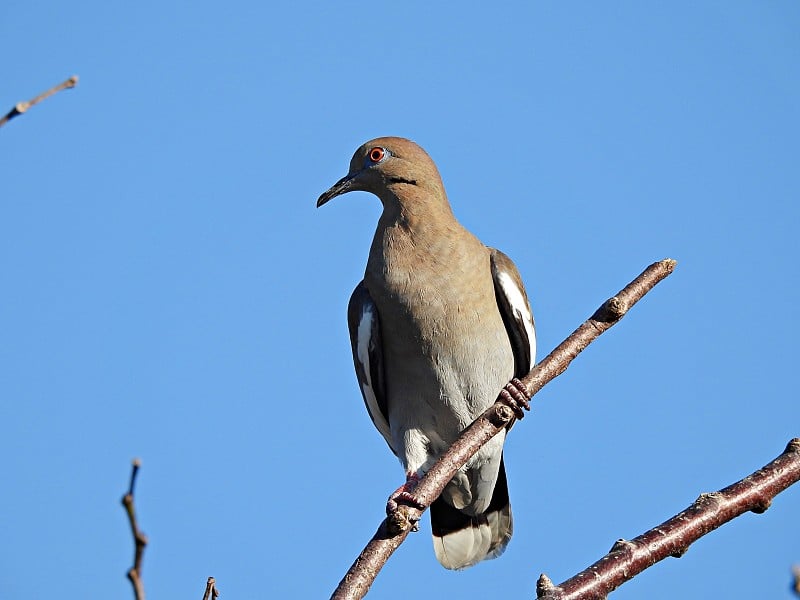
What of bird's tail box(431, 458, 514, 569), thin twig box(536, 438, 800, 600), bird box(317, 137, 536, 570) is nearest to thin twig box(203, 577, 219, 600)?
thin twig box(536, 438, 800, 600)

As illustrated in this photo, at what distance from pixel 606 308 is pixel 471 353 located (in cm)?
238

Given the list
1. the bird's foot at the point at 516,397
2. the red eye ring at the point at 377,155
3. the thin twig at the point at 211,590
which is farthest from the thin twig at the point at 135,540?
the red eye ring at the point at 377,155

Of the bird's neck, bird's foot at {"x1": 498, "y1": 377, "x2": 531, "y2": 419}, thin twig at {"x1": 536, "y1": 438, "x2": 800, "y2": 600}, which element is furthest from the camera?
the bird's neck

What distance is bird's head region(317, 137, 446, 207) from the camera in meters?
7.12

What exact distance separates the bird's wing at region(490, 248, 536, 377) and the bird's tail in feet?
2.88

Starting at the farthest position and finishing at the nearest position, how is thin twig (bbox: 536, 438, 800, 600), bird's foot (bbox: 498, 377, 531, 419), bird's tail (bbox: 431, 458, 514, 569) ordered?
bird's tail (bbox: 431, 458, 514, 569) < bird's foot (bbox: 498, 377, 531, 419) < thin twig (bbox: 536, 438, 800, 600)

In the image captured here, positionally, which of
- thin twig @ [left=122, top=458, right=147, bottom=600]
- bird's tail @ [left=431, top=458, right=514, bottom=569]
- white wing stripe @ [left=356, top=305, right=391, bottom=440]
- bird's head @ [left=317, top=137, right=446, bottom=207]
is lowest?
thin twig @ [left=122, top=458, right=147, bottom=600]

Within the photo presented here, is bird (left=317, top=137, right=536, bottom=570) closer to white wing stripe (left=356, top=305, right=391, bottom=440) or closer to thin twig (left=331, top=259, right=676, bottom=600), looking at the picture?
white wing stripe (left=356, top=305, right=391, bottom=440)

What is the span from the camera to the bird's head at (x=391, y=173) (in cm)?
712

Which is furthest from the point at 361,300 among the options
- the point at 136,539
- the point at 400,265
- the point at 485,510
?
the point at 136,539

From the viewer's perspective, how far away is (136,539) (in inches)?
68.4

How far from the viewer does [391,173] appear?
7160mm

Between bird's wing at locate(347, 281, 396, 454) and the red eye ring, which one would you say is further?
the red eye ring

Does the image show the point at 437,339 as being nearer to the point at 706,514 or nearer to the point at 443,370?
the point at 443,370
